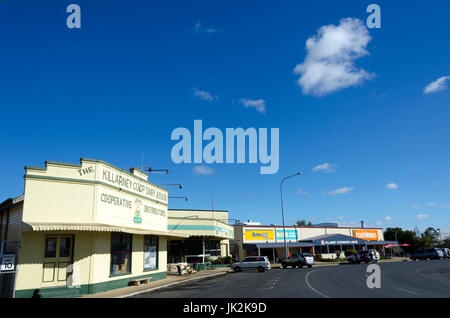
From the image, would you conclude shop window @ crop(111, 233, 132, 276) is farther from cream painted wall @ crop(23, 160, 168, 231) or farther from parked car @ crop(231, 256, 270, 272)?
parked car @ crop(231, 256, 270, 272)

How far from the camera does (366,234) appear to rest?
69.3 metres

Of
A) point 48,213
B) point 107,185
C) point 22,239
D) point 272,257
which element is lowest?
point 272,257

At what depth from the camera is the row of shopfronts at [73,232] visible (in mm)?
15133

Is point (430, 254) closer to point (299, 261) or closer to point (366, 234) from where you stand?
point (366, 234)

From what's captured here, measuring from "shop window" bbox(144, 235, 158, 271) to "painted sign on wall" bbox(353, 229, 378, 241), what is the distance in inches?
2116

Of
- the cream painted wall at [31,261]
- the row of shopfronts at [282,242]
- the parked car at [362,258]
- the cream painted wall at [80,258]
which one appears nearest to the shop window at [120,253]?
the cream painted wall at [80,258]

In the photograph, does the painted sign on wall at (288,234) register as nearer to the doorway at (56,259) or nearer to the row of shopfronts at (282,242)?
the row of shopfronts at (282,242)

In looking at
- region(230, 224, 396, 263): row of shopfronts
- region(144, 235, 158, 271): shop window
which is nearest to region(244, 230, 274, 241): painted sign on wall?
region(230, 224, 396, 263): row of shopfronts

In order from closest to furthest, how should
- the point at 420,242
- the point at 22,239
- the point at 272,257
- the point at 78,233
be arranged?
the point at 22,239
the point at 78,233
the point at 272,257
the point at 420,242

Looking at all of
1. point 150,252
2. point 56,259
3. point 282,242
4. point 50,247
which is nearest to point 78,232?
point 50,247

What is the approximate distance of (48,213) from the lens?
16.0 meters
